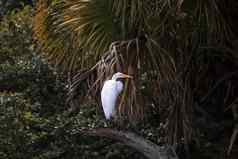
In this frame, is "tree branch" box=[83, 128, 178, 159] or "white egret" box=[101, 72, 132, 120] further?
"tree branch" box=[83, 128, 178, 159]

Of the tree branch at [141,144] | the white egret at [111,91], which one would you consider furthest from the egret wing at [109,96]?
the tree branch at [141,144]

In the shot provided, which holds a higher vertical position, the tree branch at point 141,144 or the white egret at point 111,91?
the white egret at point 111,91

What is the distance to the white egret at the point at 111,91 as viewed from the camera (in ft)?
18.7

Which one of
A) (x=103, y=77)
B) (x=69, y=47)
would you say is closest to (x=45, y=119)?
(x=69, y=47)

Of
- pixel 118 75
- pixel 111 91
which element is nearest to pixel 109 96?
pixel 111 91

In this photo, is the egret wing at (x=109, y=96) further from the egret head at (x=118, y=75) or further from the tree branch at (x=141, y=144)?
the tree branch at (x=141, y=144)

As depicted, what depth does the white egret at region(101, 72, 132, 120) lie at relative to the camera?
18.7 ft

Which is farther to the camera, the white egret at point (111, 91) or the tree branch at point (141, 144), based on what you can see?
the tree branch at point (141, 144)

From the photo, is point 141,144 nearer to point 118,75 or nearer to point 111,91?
point 111,91

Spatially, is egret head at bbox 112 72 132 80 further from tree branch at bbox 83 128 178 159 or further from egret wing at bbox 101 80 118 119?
tree branch at bbox 83 128 178 159

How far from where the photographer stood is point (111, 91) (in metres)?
5.75

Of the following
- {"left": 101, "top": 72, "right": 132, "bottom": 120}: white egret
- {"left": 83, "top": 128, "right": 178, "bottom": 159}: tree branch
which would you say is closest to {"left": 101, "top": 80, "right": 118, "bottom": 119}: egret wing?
{"left": 101, "top": 72, "right": 132, "bottom": 120}: white egret

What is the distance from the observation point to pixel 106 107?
601 centimetres

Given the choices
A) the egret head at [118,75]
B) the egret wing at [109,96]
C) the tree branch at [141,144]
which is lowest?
the tree branch at [141,144]
